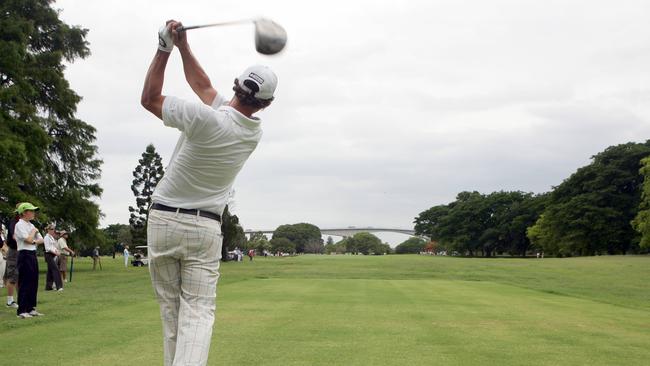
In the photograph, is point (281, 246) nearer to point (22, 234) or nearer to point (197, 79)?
point (22, 234)

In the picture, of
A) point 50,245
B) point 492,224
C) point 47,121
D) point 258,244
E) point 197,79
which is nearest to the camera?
point 197,79

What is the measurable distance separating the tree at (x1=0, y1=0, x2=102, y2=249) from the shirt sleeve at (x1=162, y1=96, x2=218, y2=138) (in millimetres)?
28494

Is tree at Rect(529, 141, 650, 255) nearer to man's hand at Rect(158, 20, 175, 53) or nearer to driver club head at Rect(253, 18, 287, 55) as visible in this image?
driver club head at Rect(253, 18, 287, 55)

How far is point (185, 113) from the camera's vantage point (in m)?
3.97

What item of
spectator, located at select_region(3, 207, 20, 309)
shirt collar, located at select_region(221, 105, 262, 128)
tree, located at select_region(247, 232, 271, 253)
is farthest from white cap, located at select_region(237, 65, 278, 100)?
tree, located at select_region(247, 232, 271, 253)

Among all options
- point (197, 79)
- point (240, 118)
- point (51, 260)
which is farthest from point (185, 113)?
point (51, 260)

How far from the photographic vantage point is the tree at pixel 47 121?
102 feet

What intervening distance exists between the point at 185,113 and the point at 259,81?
0.59m

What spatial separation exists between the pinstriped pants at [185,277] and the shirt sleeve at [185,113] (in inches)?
25.2

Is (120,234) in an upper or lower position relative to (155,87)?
upper

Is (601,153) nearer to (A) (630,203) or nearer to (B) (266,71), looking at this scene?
(A) (630,203)

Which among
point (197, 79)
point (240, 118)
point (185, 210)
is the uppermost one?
point (197, 79)

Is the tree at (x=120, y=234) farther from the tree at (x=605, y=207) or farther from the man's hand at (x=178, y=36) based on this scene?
the man's hand at (x=178, y=36)

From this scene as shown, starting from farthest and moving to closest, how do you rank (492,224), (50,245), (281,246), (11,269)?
(281,246), (492,224), (50,245), (11,269)
